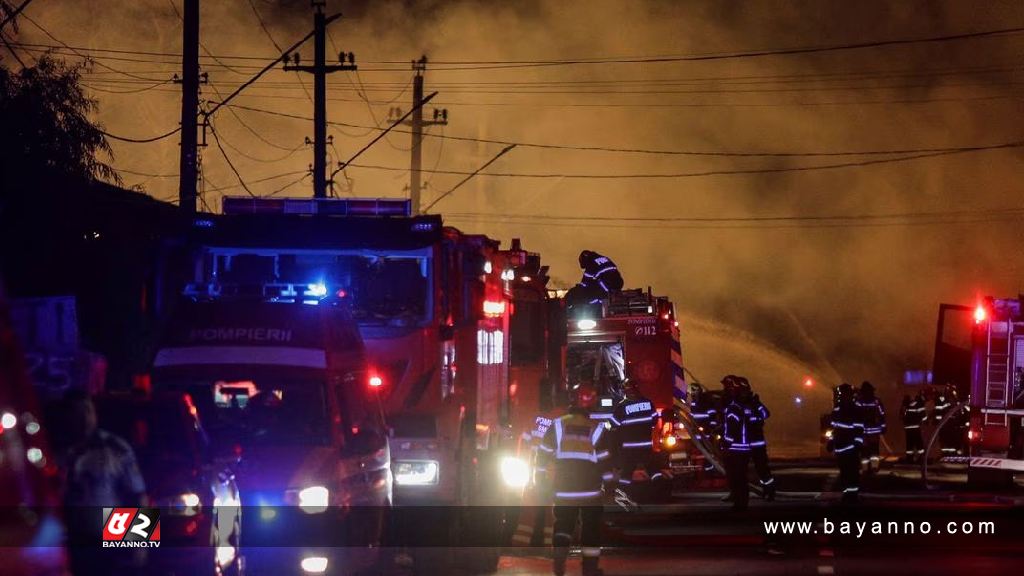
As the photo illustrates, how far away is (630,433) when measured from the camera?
48.6 feet

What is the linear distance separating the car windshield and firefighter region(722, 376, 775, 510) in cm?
849

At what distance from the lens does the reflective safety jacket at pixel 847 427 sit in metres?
19.4

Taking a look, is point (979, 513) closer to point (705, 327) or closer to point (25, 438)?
point (25, 438)

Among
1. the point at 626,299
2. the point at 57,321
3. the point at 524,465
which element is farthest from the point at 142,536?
the point at 626,299

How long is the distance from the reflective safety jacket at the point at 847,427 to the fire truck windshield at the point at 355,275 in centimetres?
757

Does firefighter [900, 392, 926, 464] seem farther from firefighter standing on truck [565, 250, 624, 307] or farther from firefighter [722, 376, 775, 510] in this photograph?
firefighter standing on truck [565, 250, 624, 307]

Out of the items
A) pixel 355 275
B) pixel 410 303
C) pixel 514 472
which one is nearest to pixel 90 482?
pixel 410 303

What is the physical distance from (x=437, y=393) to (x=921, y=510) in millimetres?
7102

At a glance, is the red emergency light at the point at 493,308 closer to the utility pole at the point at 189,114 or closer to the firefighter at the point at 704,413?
the utility pole at the point at 189,114

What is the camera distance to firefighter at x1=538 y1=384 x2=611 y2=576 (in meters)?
13.2

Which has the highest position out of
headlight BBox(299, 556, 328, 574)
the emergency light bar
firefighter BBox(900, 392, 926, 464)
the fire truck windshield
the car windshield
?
the emergency light bar

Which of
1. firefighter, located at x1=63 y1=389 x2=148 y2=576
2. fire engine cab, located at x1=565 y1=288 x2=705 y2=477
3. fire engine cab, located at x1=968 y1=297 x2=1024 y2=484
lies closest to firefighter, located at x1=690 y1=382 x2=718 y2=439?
fire engine cab, located at x1=565 y1=288 x2=705 y2=477

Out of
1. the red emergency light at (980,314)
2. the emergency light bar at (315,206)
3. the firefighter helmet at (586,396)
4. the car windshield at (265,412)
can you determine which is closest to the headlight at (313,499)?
the car windshield at (265,412)

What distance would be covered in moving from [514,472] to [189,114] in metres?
6.51
